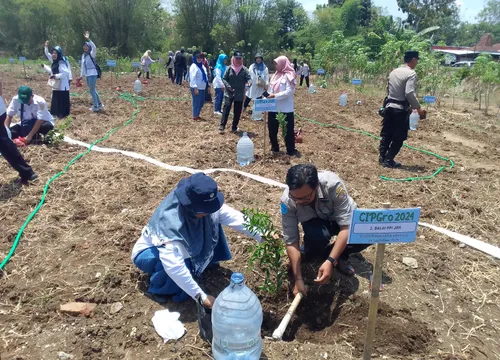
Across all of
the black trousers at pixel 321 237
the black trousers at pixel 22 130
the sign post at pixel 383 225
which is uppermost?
the sign post at pixel 383 225

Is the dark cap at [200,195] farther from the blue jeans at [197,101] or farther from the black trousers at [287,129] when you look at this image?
the blue jeans at [197,101]

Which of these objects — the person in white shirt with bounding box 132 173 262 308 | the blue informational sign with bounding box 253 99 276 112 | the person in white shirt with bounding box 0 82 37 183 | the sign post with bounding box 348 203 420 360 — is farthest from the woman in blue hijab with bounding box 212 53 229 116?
the sign post with bounding box 348 203 420 360

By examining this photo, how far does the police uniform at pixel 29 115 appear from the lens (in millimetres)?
5980

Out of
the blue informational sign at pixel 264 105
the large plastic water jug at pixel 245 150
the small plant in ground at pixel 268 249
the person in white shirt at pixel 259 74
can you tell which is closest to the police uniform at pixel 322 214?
the small plant in ground at pixel 268 249

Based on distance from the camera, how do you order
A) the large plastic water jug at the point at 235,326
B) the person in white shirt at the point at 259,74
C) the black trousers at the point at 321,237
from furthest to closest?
the person in white shirt at the point at 259,74 → the black trousers at the point at 321,237 → the large plastic water jug at the point at 235,326

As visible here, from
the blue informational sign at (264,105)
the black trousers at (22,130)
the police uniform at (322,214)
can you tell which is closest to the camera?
the police uniform at (322,214)

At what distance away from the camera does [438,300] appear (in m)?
2.99

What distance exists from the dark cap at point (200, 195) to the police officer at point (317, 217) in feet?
1.68

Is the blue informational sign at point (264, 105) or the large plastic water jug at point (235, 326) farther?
the blue informational sign at point (264, 105)

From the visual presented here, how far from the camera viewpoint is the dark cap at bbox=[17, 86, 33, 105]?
221 inches

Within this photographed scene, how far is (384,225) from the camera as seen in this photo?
192 centimetres

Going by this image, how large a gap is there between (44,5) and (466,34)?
224 feet

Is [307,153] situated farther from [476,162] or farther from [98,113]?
[98,113]

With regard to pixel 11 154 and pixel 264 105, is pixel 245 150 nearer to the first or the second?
pixel 264 105
